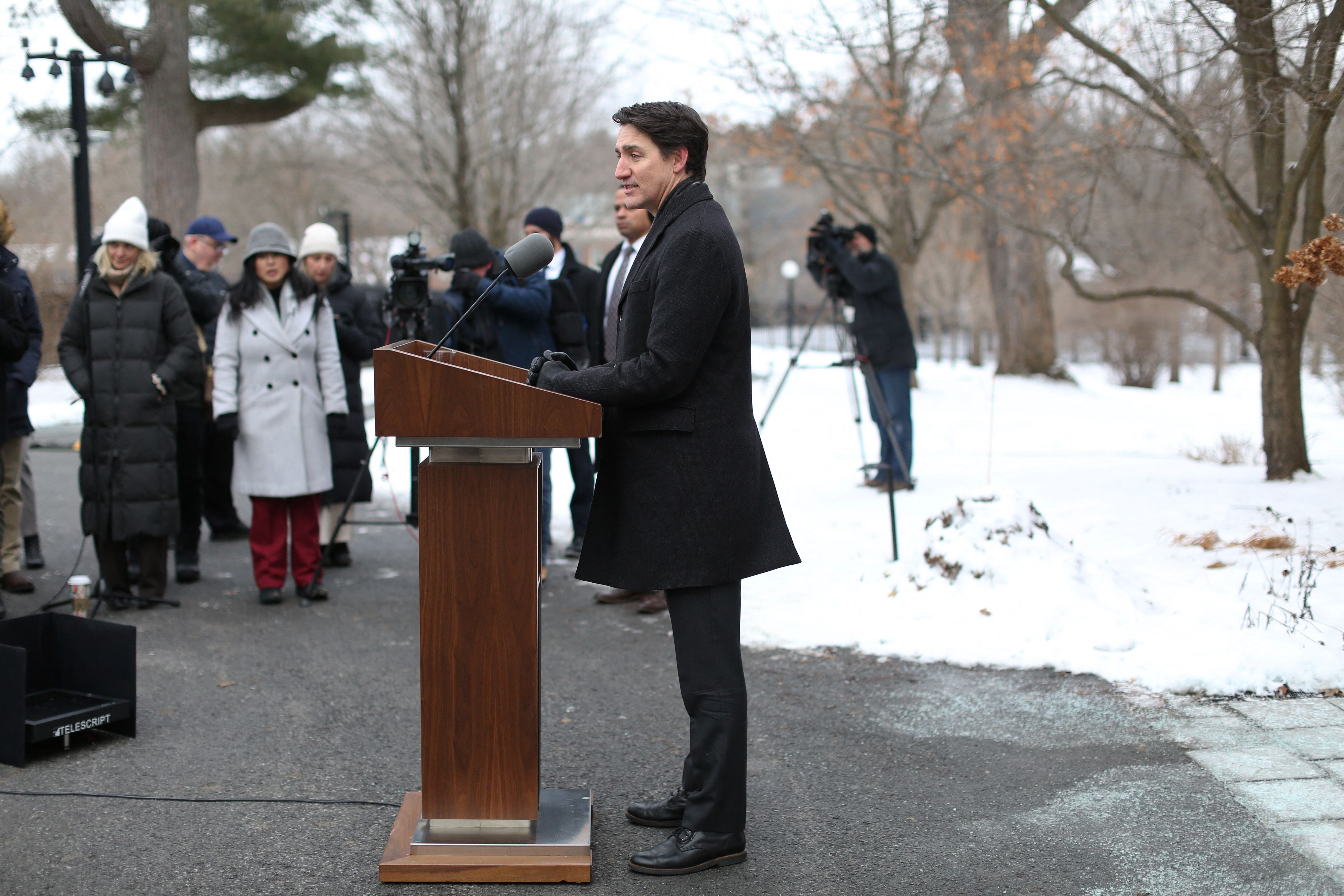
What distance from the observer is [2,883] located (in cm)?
306

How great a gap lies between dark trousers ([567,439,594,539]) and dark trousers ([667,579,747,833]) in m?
3.77

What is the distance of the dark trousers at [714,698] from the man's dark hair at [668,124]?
1195 mm

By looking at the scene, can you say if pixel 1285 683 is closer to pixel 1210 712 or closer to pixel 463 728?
pixel 1210 712

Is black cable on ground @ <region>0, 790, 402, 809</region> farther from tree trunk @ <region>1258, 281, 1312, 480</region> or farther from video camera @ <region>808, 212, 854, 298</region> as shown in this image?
tree trunk @ <region>1258, 281, 1312, 480</region>

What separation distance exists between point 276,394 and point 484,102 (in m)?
14.8

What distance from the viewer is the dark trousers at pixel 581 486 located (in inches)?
276

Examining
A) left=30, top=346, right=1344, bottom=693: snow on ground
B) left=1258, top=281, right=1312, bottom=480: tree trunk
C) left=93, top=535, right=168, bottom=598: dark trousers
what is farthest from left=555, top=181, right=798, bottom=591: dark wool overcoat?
left=1258, top=281, right=1312, bottom=480: tree trunk

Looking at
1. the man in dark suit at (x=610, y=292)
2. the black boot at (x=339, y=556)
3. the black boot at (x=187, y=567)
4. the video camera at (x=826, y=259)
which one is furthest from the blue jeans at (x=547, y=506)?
the video camera at (x=826, y=259)

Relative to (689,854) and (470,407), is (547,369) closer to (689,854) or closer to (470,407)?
(470,407)

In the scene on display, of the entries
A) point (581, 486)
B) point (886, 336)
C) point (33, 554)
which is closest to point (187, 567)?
point (33, 554)

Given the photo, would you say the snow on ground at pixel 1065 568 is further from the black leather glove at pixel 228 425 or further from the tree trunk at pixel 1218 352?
the tree trunk at pixel 1218 352

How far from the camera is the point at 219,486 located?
8102mm

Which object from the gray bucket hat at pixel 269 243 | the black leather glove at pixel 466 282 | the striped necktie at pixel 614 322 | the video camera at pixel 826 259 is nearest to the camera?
the striped necktie at pixel 614 322

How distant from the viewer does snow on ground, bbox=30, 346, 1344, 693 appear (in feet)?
16.1
